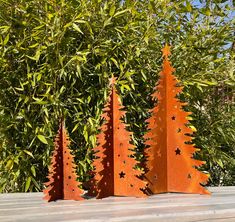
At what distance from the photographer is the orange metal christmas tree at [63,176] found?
1.78 metres

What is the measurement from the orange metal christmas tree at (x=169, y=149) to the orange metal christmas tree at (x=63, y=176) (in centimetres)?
30

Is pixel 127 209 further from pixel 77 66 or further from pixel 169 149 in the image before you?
pixel 77 66

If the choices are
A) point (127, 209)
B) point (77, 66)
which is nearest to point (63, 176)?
point (127, 209)

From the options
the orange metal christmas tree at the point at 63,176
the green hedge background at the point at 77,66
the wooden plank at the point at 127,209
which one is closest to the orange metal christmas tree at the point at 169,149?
the wooden plank at the point at 127,209

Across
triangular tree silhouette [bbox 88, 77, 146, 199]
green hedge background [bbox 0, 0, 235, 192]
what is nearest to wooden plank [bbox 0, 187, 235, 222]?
triangular tree silhouette [bbox 88, 77, 146, 199]

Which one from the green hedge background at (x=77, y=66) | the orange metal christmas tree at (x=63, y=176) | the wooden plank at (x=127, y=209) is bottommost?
the wooden plank at (x=127, y=209)

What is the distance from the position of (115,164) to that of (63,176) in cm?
21

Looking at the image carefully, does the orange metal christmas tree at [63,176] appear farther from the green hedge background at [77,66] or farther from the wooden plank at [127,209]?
the green hedge background at [77,66]

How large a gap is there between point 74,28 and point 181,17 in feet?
2.35

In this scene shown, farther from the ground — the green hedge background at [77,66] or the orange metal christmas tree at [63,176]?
the green hedge background at [77,66]

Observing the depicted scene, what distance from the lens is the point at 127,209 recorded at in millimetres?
1468

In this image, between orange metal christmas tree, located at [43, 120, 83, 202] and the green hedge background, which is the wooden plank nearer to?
orange metal christmas tree, located at [43, 120, 83, 202]

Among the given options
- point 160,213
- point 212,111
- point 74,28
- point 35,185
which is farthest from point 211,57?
point 160,213

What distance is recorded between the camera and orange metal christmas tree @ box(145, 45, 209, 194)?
1.86 meters
